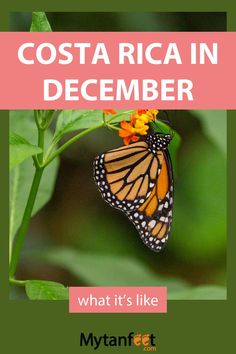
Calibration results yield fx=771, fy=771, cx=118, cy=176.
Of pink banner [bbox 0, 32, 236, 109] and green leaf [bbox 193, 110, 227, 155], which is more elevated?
pink banner [bbox 0, 32, 236, 109]

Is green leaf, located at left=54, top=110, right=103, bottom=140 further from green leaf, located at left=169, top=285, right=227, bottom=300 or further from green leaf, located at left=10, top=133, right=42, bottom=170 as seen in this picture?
green leaf, located at left=169, top=285, right=227, bottom=300

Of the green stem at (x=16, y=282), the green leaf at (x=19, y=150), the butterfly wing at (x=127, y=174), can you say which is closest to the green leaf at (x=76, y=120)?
the green leaf at (x=19, y=150)

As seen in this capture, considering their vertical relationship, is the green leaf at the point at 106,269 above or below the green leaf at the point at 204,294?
above

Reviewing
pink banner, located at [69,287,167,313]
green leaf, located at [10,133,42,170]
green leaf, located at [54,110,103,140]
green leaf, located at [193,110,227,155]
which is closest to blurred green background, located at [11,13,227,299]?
green leaf, located at [193,110,227,155]

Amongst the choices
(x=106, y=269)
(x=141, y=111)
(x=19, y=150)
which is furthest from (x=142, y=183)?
(x=19, y=150)

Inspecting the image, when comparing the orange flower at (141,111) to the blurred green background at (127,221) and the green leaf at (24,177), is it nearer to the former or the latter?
the blurred green background at (127,221)

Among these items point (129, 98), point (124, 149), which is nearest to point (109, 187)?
point (124, 149)
